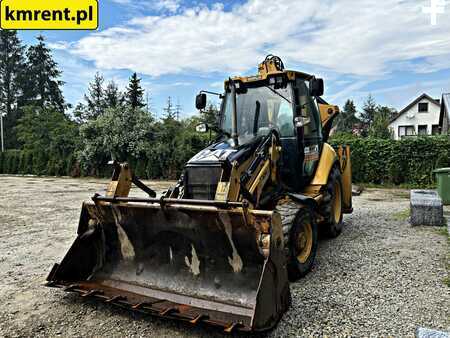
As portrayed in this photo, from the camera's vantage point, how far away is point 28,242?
652cm

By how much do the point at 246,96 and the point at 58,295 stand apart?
339 cm

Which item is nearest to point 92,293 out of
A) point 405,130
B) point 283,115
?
point 283,115

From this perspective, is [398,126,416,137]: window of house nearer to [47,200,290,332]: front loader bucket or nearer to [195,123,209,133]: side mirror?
[195,123,209,133]: side mirror

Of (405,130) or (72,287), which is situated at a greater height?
(405,130)

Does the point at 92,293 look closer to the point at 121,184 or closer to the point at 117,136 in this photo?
the point at 121,184

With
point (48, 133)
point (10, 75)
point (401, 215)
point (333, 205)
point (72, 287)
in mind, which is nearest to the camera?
point (72, 287)

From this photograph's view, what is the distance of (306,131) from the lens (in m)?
5.57

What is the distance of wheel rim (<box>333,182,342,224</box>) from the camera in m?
6.46

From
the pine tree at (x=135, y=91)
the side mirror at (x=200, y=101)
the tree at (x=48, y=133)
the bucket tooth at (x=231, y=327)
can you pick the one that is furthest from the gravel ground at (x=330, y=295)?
the pine tree at (x=135, y=91)

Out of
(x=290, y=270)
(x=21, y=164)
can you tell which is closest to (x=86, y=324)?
(x=290, y=270)

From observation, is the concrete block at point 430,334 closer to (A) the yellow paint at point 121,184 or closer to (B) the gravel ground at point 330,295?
(B) the gravel ground at point 330,295

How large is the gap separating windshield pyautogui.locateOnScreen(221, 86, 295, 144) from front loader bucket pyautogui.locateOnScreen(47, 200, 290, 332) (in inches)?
70.8

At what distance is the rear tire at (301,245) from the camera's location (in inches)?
165

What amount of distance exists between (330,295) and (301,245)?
2.24ft
